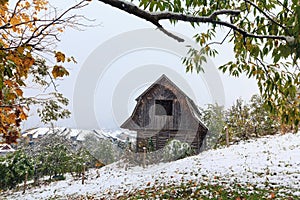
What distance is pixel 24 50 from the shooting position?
5.64 ft

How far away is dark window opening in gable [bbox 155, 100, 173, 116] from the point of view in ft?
52.7

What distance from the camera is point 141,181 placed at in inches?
390

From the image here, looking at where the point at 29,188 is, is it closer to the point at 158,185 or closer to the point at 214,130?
the point at 158,185

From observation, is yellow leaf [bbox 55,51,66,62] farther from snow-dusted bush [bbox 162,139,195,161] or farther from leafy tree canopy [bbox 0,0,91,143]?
snow-dusted bush [bbox 162,139,195,161]

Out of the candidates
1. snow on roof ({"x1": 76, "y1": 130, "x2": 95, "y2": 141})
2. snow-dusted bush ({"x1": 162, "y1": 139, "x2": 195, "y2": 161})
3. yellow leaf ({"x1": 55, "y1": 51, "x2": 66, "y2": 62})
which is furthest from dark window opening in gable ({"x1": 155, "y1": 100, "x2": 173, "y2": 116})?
yellow leaf ({"x1": 55, "y1": 51, "x2": 66, "y2": 62})

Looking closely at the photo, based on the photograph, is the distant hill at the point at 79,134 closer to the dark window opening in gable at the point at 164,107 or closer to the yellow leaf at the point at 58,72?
the dark window opening in gable at the point at 164,107

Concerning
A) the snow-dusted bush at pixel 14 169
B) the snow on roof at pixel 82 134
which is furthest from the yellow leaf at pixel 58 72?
the snow on roof at pixel 82 134

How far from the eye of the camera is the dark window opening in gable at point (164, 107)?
52.7ft

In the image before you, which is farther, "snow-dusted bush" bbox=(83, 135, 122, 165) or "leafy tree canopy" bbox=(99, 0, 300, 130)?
"snow-dusted bush" bbox=(83, 135, 122, 165)

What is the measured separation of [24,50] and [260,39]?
1796 mm

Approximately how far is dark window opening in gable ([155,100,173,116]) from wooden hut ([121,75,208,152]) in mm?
100

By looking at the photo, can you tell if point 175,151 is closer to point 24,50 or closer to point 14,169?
point 14,169

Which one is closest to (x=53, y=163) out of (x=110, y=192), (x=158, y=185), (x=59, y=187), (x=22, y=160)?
(x=22, y=160)

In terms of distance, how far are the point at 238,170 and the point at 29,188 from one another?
40.3 ft
